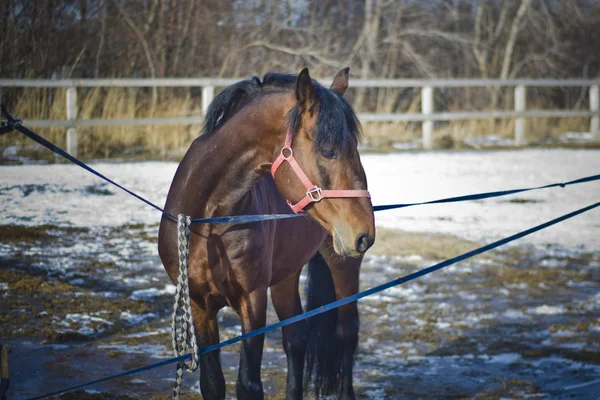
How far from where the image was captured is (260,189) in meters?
3.46

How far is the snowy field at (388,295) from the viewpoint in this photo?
4605mm

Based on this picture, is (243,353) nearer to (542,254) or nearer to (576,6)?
(542,254)

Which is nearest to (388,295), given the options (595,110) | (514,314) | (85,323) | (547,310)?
(514,314)

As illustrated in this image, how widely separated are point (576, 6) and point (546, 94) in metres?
2.48

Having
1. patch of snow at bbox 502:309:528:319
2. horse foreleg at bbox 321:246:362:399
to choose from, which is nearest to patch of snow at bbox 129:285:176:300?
horse foreleg at bbox 321:246:362:399

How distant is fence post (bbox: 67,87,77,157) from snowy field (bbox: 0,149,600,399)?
43.1 inches

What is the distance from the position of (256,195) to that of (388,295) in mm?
3472

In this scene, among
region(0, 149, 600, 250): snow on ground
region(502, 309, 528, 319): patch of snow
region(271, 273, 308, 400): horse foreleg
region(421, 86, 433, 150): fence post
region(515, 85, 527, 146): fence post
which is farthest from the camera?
region(515, 85, 527, 146): fence post

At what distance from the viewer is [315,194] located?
289 cm

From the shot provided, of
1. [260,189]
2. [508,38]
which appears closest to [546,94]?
[508,38]

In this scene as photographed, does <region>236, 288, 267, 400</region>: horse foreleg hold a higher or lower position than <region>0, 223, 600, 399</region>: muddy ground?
higher

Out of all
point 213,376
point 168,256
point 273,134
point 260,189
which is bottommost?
point 213,376

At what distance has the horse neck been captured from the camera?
3.08 metres

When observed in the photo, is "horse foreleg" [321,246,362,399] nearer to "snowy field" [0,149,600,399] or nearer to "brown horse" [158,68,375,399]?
"snowy field" [0,149,600,399]
